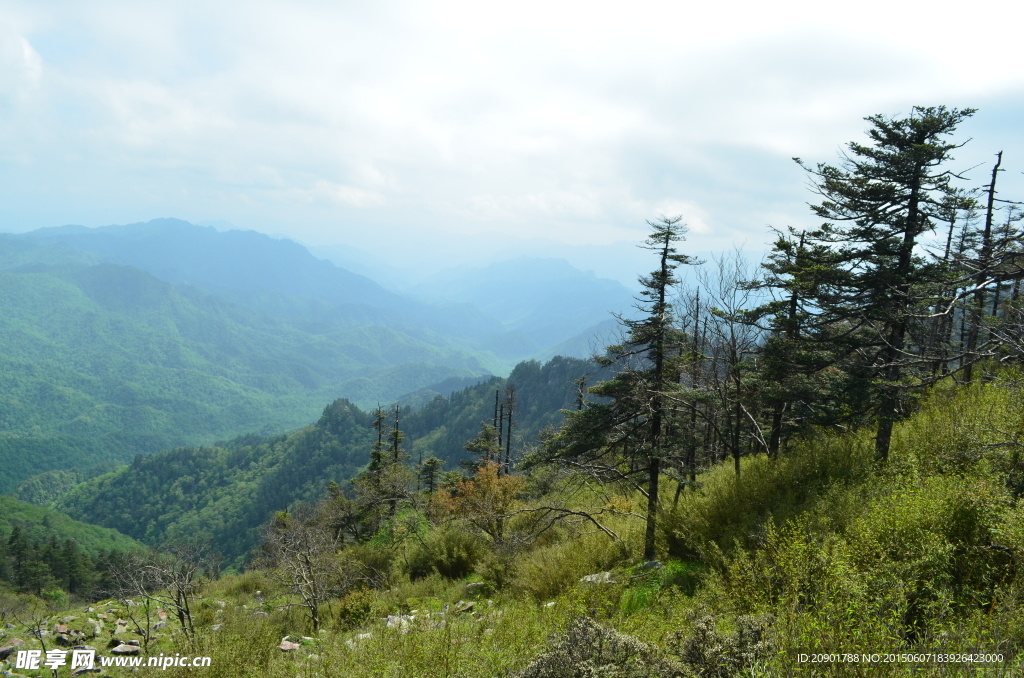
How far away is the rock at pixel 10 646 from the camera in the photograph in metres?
12.8

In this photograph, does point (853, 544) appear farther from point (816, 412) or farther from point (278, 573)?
point (278, 573)

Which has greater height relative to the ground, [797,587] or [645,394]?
[645,394]

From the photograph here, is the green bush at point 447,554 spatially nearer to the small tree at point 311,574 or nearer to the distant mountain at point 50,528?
the small tree at point 311,574

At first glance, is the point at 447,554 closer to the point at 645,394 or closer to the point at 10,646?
the point at 645,394

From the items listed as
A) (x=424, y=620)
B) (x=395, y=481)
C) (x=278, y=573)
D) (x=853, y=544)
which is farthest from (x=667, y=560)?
(x=395, y=481)

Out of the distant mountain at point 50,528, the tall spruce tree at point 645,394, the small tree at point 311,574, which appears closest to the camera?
the tall spruce tree at point 645,394

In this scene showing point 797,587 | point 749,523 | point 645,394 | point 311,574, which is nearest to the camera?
point 797,587

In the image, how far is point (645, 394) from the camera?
41.0ft

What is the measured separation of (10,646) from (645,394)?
19019 mm

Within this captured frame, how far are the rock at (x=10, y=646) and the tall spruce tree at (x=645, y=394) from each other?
52.2 ft

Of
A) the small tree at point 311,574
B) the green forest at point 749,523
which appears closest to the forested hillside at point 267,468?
the small tree at point 311,574

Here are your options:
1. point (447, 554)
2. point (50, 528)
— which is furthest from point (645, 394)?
point (50, 528)

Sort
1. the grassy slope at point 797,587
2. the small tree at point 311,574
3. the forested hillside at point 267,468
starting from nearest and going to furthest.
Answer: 1. the grassy slope at point 797,587
2. the small tree at point 311,574
3. the forested hillside at point 267,468

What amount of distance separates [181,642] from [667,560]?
1028 cm
